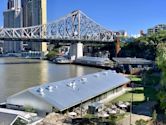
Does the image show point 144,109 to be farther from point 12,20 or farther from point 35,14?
point 12,20

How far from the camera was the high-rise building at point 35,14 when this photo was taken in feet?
430

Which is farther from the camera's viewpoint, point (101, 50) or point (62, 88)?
point (101, 50)

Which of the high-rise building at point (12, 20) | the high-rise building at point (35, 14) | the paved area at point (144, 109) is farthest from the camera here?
the high-rise building at point (12, 20)

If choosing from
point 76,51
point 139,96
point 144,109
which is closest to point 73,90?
point 144,109

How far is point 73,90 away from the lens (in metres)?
Answer: 22.0

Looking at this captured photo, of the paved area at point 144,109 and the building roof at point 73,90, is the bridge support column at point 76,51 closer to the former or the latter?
the building roof at point 73,90

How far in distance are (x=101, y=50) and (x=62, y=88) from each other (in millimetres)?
69167

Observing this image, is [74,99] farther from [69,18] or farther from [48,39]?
[69,18]

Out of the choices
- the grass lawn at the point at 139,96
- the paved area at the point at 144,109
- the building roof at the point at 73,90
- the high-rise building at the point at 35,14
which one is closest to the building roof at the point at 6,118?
the building roof at the point at 73,90

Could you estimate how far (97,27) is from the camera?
91.4 meters

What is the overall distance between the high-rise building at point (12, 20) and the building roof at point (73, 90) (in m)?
122

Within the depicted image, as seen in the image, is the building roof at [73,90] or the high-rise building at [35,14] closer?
the building roof at [73,90]

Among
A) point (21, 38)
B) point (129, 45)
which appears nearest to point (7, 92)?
point (21, 38)

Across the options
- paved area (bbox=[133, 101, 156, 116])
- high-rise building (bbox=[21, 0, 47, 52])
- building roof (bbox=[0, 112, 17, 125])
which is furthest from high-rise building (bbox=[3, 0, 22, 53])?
building roof (bbox=[0, 112, 17, 125])
